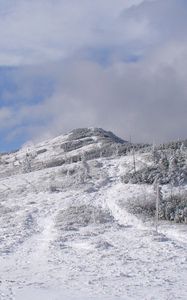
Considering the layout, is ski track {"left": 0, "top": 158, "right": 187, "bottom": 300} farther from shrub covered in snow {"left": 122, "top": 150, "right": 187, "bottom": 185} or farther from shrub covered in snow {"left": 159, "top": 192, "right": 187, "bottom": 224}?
shrub covered in snow {"left": 122, "top": 150, "right": 187, "bottom": 185}

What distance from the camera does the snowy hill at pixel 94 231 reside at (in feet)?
116

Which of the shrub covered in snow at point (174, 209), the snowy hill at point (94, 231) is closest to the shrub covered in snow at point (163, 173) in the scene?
the snowy hill at point (94, 231)

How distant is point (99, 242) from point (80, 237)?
16.9ft

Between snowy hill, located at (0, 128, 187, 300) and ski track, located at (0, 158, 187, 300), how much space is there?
0.22 ft

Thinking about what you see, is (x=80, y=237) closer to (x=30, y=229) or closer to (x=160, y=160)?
(x=30, y=229)

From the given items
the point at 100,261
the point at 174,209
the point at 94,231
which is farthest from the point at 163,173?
the point at 100,261

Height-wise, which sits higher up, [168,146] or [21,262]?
[168,146]

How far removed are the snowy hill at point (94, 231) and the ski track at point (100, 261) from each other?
0.07 m

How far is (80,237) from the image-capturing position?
56938mm

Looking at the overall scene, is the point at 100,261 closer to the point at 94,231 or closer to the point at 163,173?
the point at 94,231

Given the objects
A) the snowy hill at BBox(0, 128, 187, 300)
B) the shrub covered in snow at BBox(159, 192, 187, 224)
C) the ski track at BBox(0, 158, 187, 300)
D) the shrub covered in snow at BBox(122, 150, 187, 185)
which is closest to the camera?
the ski track at BBox(0, 158, 187, 300)

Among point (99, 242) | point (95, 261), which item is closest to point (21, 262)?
point (95, 261)

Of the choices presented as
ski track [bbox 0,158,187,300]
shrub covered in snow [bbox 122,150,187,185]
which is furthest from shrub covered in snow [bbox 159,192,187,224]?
shrub covered in snow [bbox 122,150,187,185]

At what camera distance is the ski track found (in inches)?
1341
